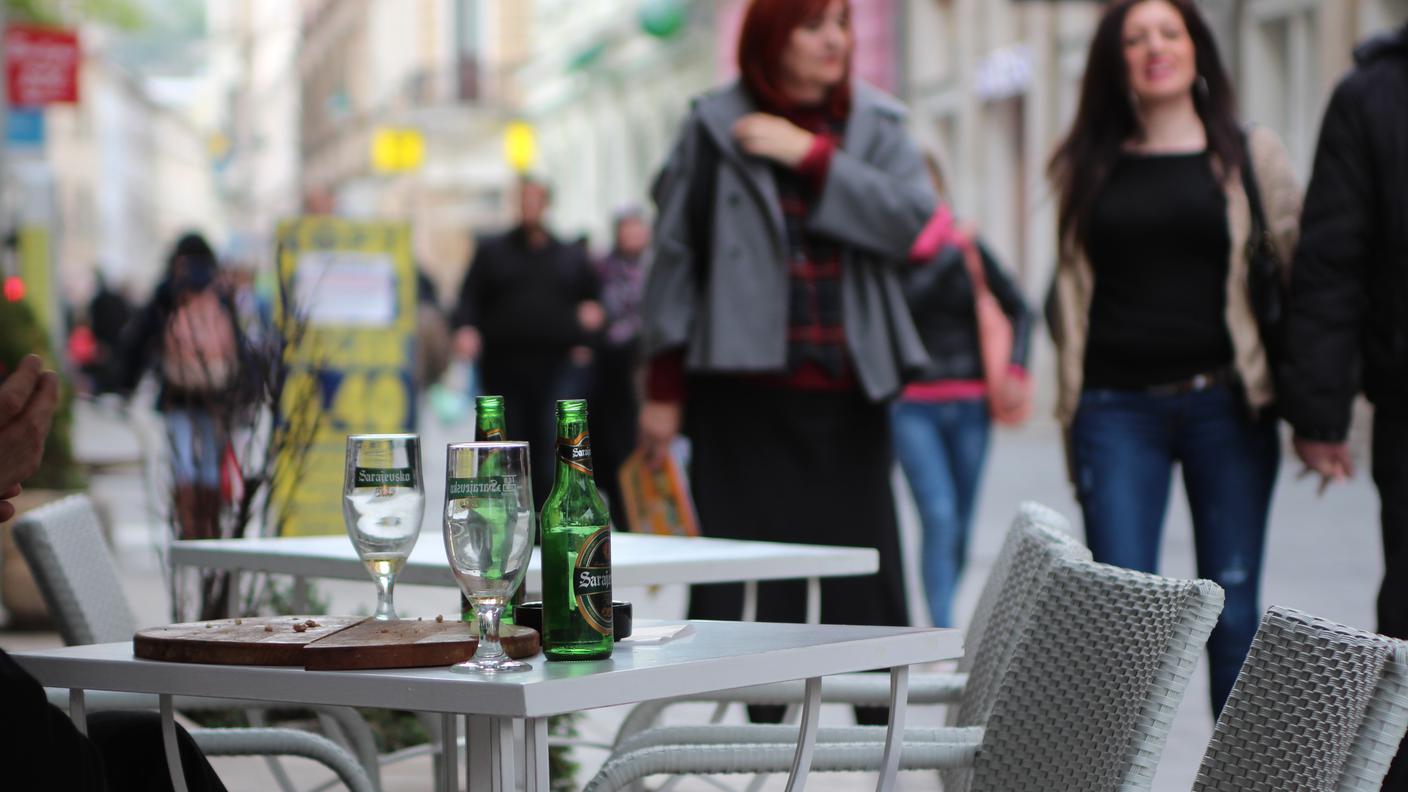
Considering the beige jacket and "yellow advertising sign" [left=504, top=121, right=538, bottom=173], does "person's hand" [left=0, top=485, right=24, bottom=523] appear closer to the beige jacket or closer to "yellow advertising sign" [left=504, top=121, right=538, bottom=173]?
the beige jacket

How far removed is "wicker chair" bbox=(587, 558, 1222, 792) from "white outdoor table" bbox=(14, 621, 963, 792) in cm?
13

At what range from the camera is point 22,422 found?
292 cm

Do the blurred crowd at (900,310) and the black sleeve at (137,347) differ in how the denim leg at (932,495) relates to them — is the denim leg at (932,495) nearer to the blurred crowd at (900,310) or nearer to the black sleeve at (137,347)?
the blurred crowd at (900,310)

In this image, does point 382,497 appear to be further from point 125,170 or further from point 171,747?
point 125,170

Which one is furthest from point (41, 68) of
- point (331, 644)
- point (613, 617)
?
point (331, 644)

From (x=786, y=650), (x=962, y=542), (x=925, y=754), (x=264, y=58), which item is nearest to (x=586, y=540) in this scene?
(x=786, y=650)

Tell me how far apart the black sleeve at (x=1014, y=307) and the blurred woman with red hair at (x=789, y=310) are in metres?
2.85

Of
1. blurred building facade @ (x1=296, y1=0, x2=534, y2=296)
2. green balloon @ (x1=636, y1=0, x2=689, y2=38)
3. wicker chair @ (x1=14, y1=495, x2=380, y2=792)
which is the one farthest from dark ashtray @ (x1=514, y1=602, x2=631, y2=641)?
blurred building facade @ (x1=296, y1=0, x2=534, y2=296)

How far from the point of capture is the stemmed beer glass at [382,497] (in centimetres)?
292

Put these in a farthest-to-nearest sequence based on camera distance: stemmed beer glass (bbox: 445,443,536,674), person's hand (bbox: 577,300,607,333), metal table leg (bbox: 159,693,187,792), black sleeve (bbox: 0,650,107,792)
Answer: person's hand (bbox: 577,300,607,333) → metal table leg (bbox: 159,693,187,792) → stemmed beer glass (bbox: 445,443,536,674) → black sleeve (bbox: 0,650,107,792)

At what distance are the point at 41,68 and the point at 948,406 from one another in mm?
13555

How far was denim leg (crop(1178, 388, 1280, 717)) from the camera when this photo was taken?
5047mm

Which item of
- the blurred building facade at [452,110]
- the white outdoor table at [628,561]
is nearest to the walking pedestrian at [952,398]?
the white outdoor table at [628,561]

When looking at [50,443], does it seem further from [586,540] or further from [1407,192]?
[586,540]
